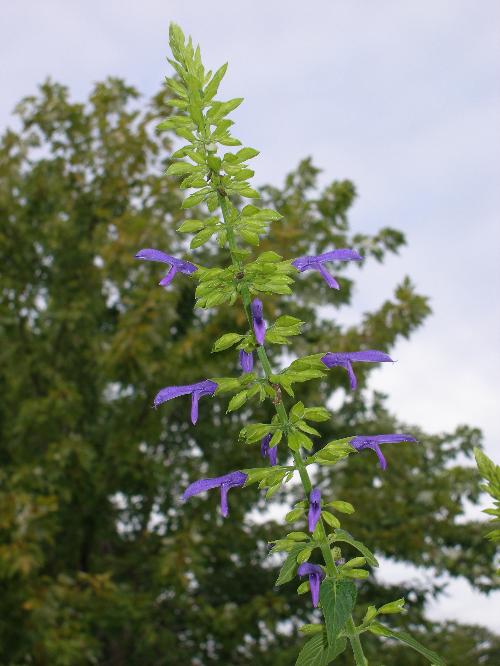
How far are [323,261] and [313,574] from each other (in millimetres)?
791

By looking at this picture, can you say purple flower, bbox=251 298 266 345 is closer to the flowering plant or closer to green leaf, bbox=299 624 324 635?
the flowering plant

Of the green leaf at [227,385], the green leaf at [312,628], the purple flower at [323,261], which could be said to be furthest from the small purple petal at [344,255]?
the green leaf at [312,628]

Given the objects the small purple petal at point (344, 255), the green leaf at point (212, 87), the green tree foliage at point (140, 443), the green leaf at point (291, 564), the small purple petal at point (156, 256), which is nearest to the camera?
the green leaf at point (291, 564)

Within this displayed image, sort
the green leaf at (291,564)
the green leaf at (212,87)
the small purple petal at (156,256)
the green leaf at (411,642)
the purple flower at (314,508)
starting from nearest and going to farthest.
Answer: the green leaf at (411,642)
the purple flower at (314,508)
the green leaf at (291,564)
the green leaf at (212,87)
the small purple petal at (156,256)

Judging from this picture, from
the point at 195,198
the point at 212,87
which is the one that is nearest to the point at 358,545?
the point at 195,198

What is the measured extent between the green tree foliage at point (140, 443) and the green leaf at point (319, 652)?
5.83 metres

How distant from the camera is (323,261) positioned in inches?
79.9

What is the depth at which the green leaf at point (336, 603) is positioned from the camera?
4.83 ft

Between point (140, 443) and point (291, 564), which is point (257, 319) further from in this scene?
point (140, 443)

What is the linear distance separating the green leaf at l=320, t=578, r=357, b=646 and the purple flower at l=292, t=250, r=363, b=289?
0.67m

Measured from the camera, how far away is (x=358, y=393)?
977cm

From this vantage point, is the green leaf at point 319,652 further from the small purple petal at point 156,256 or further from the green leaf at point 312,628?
the small purple petal at point 156,256

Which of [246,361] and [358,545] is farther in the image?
[246,361]

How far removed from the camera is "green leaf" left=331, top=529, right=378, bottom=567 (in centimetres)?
153
